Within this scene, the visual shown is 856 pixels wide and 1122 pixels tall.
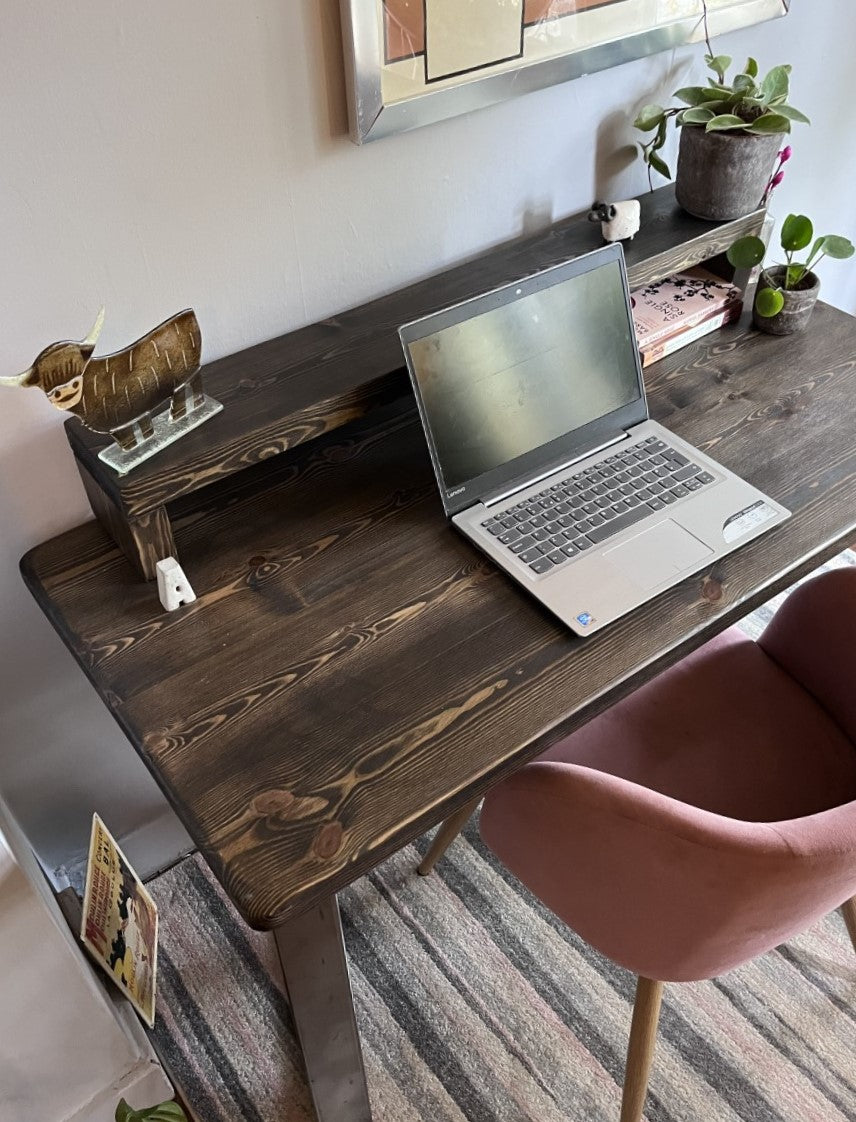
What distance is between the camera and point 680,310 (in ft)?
4.73

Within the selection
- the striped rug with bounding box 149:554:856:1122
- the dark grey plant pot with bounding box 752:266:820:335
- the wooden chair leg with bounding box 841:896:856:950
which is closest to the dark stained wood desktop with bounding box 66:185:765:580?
the dark grey plant pot with bounding box 752:266:820:335

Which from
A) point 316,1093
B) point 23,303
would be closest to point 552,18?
point 23,303

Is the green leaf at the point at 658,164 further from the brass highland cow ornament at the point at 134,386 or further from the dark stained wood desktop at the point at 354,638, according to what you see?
the brass highland cow ornament at the point at 134,386

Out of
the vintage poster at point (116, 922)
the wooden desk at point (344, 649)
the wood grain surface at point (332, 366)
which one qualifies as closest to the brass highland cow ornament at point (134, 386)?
the wood grain surface at point (332, 366)

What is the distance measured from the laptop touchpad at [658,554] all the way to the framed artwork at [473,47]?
1.89 ft

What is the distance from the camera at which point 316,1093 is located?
121 cm

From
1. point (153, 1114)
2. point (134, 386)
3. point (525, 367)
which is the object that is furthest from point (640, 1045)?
point (134, 386)

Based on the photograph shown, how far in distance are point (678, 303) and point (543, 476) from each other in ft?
1.43

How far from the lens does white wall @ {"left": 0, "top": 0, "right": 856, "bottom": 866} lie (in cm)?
94

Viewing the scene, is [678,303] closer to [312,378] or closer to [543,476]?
[543,476]

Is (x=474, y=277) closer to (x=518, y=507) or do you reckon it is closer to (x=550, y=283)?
(x=550, y=283)

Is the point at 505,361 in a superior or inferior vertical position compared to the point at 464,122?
inferior

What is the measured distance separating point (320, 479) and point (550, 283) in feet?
1.29

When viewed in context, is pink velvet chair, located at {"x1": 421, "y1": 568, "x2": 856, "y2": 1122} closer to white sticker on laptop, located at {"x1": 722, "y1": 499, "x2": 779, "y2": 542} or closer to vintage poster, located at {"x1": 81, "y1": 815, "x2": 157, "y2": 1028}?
white sticker on laptop, located at {"x1": 722, "y1": 499, "x2": 779, "y2": 542}
